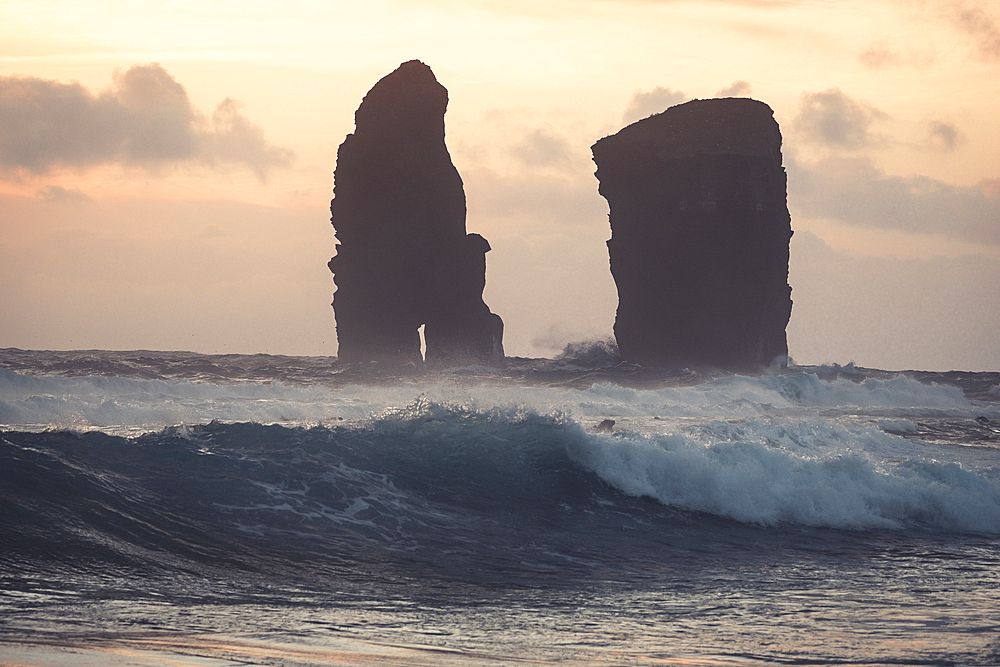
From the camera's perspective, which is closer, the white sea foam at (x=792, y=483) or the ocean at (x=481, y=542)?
the ocean at (x=481, y=542)

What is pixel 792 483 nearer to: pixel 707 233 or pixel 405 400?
pixel 405 400

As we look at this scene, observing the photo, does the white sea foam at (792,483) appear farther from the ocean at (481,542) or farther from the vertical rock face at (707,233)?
the vertical rock face at (707,233)

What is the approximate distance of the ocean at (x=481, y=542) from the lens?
7.43m

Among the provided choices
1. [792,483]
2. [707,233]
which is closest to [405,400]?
[792,483]

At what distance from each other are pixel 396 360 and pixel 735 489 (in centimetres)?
4876

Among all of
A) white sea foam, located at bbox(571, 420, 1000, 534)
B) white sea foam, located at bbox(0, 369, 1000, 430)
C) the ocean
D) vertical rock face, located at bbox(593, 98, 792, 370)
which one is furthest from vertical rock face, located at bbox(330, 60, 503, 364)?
white sea foam, located at bbox(571, 420, 1000, 534)

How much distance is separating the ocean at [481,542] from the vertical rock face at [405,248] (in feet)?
134

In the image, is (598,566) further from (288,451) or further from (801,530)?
(288,451)

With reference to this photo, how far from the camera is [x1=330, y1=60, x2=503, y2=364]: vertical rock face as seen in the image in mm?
63312

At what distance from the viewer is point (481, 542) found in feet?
40.3

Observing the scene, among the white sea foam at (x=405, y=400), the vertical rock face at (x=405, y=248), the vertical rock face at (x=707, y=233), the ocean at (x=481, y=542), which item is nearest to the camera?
the ocean at (x=481, y=542)

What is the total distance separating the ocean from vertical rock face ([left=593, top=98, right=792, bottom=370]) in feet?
124

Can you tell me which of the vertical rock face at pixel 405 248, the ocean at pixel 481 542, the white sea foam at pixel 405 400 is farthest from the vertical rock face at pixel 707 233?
the ocean at pixel 481 542

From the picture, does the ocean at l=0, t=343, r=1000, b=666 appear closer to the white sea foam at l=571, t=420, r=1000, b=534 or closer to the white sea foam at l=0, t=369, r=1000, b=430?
the white sea foam at l=571, t=420, r=1000, b=534
